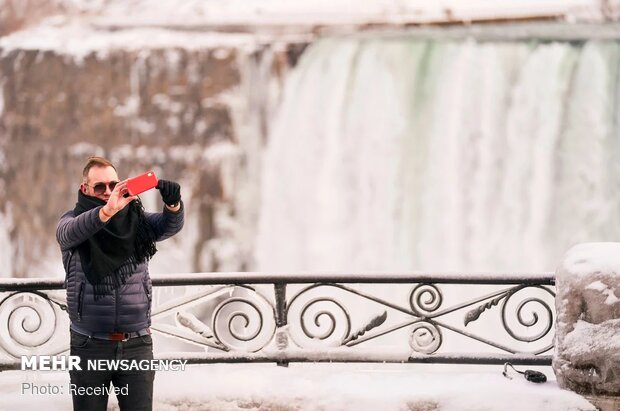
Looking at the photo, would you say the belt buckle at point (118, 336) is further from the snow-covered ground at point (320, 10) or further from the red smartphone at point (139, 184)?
the snow-covered ground at point (320, 10)

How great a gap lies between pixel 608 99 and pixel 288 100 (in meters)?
4.82

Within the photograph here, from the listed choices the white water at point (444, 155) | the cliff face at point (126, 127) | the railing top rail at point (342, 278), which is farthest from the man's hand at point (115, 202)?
the cliff face at point (126, 127)

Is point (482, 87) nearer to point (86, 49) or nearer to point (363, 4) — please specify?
point (363, 4)

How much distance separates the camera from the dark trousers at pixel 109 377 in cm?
261

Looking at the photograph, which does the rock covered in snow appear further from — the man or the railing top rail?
the man

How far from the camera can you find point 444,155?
37.8 feet

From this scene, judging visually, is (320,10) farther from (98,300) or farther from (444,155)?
(98,300)

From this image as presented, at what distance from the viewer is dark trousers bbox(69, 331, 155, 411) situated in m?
2.61

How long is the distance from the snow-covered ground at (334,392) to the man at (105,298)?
0.93 meters

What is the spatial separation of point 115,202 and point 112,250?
0.24 metres

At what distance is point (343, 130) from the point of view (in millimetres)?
11734

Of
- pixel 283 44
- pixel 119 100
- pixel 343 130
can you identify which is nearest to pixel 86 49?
pixel 119 100

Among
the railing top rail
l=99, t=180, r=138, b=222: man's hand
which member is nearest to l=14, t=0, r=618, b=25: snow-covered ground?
the railing top rail

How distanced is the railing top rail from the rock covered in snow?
44 cm
